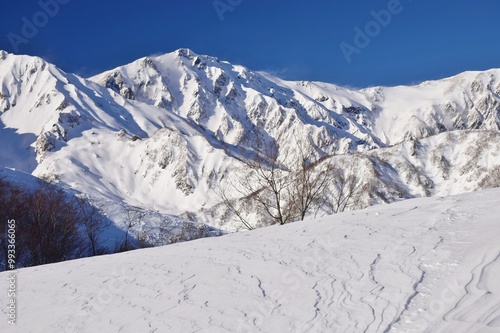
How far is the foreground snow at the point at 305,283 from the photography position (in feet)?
21.1

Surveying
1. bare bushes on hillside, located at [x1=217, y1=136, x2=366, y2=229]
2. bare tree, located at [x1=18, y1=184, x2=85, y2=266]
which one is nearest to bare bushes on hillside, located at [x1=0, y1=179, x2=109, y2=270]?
bare tree, located at [x1=18, y1=184, x2=85, y2=266]

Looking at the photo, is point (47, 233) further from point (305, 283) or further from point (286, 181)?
point (305, 283)

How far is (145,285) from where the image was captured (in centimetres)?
933

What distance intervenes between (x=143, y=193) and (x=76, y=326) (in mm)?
193689

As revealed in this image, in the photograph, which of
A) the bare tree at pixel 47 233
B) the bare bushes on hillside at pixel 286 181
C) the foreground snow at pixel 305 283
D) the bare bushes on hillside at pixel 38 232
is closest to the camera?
the foreground snow at pixel 305 283

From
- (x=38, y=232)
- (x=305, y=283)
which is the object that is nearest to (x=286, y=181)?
(x=305, y=283)

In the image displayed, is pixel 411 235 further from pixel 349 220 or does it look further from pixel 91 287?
pixel 91 287

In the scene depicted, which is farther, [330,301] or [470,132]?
[470,132]

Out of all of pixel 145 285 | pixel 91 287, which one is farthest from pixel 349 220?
pixel 91 287

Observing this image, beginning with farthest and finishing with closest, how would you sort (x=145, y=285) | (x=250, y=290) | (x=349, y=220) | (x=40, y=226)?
(x=40, y=226) → (x=349, y=220) → (x=145, y=285) → (x=250, y=290)

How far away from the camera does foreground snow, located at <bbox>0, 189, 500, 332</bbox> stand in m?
6.43

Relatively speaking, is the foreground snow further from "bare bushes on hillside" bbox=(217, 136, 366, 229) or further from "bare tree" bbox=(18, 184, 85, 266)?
"bare tree" bbox=(18, 184, 85, 266)

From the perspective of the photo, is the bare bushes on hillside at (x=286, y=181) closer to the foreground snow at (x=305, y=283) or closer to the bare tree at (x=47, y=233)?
the foreground snow at (x=305, y=283)

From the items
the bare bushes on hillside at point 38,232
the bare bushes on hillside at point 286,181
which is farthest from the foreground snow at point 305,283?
the bare bushes on hillside at point 38,232
